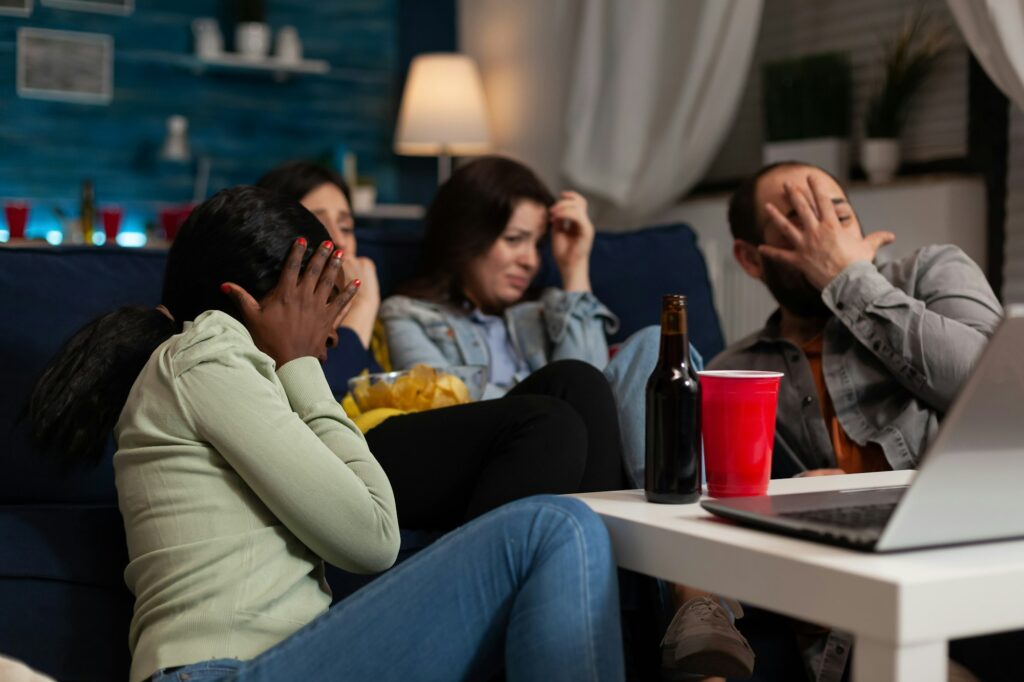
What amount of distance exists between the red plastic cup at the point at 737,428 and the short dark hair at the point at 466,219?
150 centimetres

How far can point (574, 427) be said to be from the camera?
5.86 feet

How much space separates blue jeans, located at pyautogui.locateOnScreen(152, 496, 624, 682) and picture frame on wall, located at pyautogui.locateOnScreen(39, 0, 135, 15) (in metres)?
3.95

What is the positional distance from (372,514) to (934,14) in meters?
2.69

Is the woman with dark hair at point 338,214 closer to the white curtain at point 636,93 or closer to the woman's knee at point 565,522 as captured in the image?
the woman's knee at point 565,522

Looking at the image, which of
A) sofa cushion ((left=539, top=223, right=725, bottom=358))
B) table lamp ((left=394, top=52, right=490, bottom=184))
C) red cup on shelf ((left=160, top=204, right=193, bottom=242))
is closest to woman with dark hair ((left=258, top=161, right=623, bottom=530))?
sofa cushion ((left=539, top=223, right=725, bottom=358))

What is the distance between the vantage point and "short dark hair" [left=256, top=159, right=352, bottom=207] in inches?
102

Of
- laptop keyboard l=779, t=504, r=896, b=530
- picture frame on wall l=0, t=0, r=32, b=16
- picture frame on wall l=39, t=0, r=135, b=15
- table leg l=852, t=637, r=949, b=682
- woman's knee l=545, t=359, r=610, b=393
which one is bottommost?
table leg l=852, t=637, r=949, b=682

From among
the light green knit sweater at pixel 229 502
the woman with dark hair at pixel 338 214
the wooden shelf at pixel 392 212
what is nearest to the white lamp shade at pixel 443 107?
the wooden shelf at pixel 392 212

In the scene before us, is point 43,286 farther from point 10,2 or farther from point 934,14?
point 10,2

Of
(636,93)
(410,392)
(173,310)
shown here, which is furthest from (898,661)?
(636,93)

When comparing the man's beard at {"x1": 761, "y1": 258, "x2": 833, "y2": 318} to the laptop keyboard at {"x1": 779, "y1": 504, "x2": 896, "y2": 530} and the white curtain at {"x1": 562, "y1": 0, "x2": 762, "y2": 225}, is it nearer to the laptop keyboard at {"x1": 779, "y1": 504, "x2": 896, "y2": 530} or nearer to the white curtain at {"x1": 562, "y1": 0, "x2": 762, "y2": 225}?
the laptop keyboard at {"x1": 779, "y1": 504, "x2": 896, "y2": 530}

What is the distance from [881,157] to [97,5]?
9.89 feet

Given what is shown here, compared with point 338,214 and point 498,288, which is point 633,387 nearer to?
point 498,288

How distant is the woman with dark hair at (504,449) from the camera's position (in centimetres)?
175
